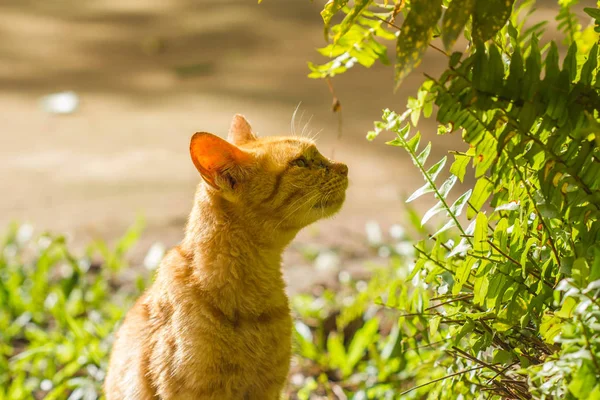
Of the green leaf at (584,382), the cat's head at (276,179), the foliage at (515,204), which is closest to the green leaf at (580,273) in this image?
the foliage at (515,204)

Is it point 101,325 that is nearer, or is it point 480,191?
point 480,191

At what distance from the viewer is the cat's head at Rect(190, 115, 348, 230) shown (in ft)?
7.68

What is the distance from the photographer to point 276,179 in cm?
248

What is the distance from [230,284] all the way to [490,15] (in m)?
1.29

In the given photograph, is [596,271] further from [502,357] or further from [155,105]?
[155,105]

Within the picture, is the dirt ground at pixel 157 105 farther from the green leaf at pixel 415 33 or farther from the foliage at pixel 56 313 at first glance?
the green leaf at pixel 415 33

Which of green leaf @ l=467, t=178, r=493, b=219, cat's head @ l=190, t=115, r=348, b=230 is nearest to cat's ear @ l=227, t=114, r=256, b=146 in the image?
cat's head @ l=190, t=115, r=348, b=230

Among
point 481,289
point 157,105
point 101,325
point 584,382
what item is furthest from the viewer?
point 157,105

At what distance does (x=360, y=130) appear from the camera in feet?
19.6

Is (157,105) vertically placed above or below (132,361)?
below

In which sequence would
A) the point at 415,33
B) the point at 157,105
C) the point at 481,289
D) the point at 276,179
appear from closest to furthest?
the point at 415,33 → the point at 481,289 → the point at 276,179 → the point at 157,105

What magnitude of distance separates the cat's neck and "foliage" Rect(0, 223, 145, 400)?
3.82 ft

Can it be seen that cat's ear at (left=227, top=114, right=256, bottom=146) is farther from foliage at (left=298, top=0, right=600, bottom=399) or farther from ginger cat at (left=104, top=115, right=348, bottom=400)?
foliage at (left=298, top=0, right=600, bottom=399)

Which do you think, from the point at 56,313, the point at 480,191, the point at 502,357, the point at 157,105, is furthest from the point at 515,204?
the point at 157,105
